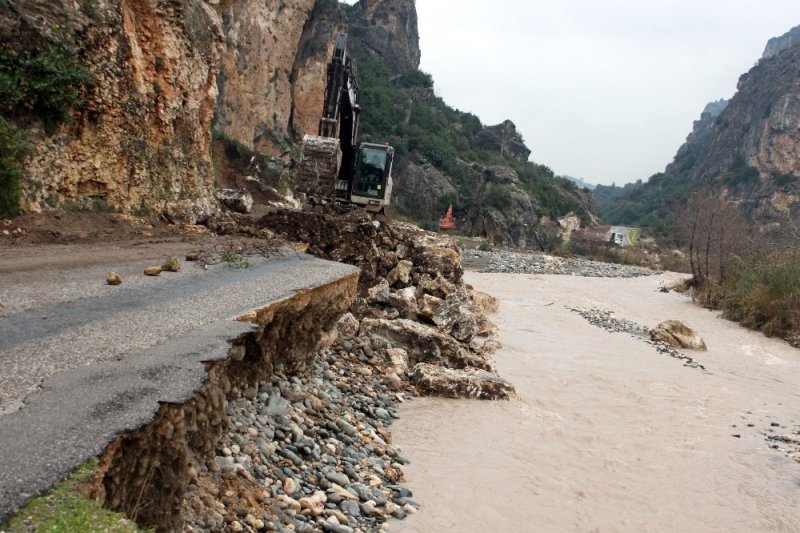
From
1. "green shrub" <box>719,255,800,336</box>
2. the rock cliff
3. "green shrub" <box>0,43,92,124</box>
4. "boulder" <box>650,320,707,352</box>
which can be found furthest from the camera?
"green shrub" <box>719,255,800,336</box>

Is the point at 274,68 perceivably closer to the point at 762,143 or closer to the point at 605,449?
the point at 605,449

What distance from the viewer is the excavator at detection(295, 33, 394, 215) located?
1421cm

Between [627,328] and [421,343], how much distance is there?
10.1 meters

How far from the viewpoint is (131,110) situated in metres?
11.3

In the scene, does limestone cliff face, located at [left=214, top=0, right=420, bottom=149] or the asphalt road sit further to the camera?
limestone cliff face, located at [left=214, top=0, right=420, bottom=149]

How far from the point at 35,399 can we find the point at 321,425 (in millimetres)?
2872

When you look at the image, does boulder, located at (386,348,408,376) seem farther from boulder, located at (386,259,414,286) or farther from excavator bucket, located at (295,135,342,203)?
excavator bucket, located at (295,135,342,203)

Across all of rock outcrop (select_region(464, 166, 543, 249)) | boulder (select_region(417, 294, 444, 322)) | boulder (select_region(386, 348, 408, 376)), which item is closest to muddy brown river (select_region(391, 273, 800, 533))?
boulder (select_region(386, 348, 408, 376))

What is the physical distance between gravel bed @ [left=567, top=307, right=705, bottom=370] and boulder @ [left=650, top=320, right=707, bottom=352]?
24 centimetres

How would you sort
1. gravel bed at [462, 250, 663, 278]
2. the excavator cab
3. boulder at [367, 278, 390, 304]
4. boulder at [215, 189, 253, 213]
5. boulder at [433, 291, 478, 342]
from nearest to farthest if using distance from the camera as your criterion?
boulder at [433, 291, 478, 342], boulder at [367, 278, 390, 304], the excavator cab, boulder at [215, 189, 253, 213], gravel bed at [462, 250, 663, 278]

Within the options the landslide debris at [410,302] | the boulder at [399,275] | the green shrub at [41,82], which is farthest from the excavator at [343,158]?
the green shrub at [41,82]

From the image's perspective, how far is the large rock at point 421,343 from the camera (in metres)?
8.52

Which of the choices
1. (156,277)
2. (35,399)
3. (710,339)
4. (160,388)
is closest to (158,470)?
(160,388)

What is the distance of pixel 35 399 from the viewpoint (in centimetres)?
277
